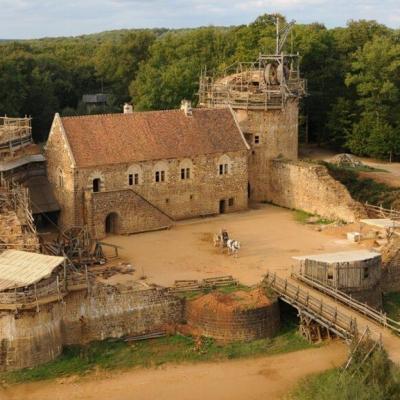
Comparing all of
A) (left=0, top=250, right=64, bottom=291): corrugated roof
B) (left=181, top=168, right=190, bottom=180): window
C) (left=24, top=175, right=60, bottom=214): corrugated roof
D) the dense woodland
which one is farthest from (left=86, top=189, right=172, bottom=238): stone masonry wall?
the dense woodland

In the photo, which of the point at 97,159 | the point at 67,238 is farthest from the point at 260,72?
the point at 67,238

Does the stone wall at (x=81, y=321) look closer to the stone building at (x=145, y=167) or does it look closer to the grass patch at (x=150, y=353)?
the grass patch at (x=150, y=353)

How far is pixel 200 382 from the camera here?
28.8m

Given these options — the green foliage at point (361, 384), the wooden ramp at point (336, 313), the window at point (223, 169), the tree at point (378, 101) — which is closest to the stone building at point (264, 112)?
the window at point (223, 169)

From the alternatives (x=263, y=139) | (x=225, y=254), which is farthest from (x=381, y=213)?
(x=225, y=254)

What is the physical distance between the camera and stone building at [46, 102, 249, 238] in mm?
41000

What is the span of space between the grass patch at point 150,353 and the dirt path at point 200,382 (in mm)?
448

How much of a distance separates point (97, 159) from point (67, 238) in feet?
18.6

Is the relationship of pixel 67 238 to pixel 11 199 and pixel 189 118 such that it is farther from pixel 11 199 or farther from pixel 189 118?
pixel 189 118

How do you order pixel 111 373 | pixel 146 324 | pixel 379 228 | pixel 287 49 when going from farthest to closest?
pixel 287 49 → pixel 379 228 → pixel 146 324 → pixel 111 373

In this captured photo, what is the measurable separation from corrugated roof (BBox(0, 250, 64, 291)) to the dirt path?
3732 millimetres

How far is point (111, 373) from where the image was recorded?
2925cm

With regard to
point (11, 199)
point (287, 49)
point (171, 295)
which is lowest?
point (171, 295)

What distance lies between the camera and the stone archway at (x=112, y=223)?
41406mm
